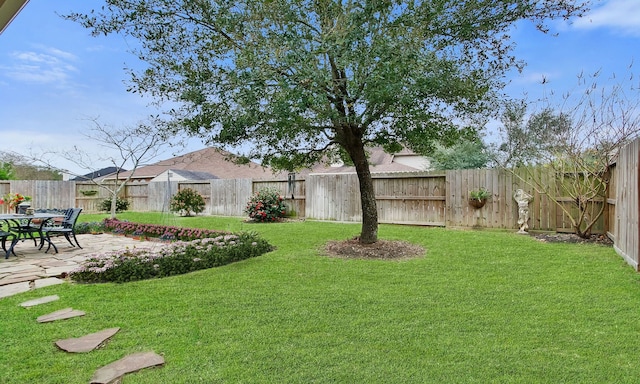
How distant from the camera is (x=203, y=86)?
5262 mm

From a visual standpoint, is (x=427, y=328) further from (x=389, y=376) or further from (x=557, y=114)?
(x=557, y=114)

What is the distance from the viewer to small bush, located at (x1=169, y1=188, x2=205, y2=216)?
1402 cm

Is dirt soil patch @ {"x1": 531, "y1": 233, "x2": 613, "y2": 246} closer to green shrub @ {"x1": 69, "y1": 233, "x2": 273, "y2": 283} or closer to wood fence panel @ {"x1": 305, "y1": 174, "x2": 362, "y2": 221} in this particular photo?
wood fence panel @ {"x1": 305, "y1": 174, "x2": 362, "y2": 221}

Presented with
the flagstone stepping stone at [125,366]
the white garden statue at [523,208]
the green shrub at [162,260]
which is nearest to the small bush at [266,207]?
the green shrub at [162,260]

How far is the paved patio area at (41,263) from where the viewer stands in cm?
448

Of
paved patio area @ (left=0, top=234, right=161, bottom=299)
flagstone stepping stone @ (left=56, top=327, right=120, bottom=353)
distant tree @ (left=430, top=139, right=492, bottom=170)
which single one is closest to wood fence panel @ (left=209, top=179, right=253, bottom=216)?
paved patio area @ (left=0, top=234, right=161, bottom=299)

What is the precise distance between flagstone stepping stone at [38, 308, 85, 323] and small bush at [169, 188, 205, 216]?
35.4 feet

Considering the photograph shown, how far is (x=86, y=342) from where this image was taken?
8.92 ft

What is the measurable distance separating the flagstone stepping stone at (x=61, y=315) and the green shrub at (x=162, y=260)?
111 centimetres

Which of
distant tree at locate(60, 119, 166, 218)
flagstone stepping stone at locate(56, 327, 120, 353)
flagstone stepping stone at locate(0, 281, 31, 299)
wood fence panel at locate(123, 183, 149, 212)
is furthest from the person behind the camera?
wood fence panel at locate(123, 183, 149, 212)

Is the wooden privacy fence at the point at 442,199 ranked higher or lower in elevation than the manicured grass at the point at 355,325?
higher

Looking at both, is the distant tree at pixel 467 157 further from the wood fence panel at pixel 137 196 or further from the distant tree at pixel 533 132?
the wood fence panel at pixel 137 196

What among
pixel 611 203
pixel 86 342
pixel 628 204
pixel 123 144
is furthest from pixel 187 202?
pixel 628 204

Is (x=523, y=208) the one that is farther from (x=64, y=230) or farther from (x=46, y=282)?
(x=64, y=230)
